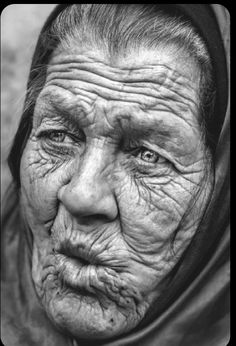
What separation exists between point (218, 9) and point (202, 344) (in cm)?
128

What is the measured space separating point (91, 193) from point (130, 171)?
0.17 metres

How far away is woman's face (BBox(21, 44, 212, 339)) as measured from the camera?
1896mm

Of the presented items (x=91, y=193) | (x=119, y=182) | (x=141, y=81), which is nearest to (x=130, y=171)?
(x=119, y=182)

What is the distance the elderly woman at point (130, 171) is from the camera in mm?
1903

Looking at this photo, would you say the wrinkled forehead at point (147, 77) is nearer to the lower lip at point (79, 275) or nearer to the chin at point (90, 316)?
the lower lip at point (79, 275)

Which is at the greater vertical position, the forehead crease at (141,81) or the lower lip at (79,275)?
the forehead crease at (141,81)

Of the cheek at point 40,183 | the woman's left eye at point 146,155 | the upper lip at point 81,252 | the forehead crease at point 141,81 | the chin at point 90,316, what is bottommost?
the chin at point 90,316

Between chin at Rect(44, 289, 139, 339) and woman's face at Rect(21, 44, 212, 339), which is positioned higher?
woman's face at Rect(21, 44, 212, 339)

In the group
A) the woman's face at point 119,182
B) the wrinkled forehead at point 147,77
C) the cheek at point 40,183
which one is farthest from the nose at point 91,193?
the wrinkled forehead at point 147,77

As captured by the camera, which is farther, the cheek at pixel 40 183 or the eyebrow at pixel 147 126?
the cheek at pixel 40 183

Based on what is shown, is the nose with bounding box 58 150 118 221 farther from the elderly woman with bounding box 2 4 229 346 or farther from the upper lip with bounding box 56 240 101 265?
Result: the upper lip with bounding box 56 240 101 265

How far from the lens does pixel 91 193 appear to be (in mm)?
1883

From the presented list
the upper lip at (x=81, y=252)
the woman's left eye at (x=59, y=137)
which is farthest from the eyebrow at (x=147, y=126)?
the upper lip at (x=81, y=252)

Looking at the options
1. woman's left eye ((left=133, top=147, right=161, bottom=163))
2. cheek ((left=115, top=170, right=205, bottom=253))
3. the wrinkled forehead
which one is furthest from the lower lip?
the wrinkled forehead
